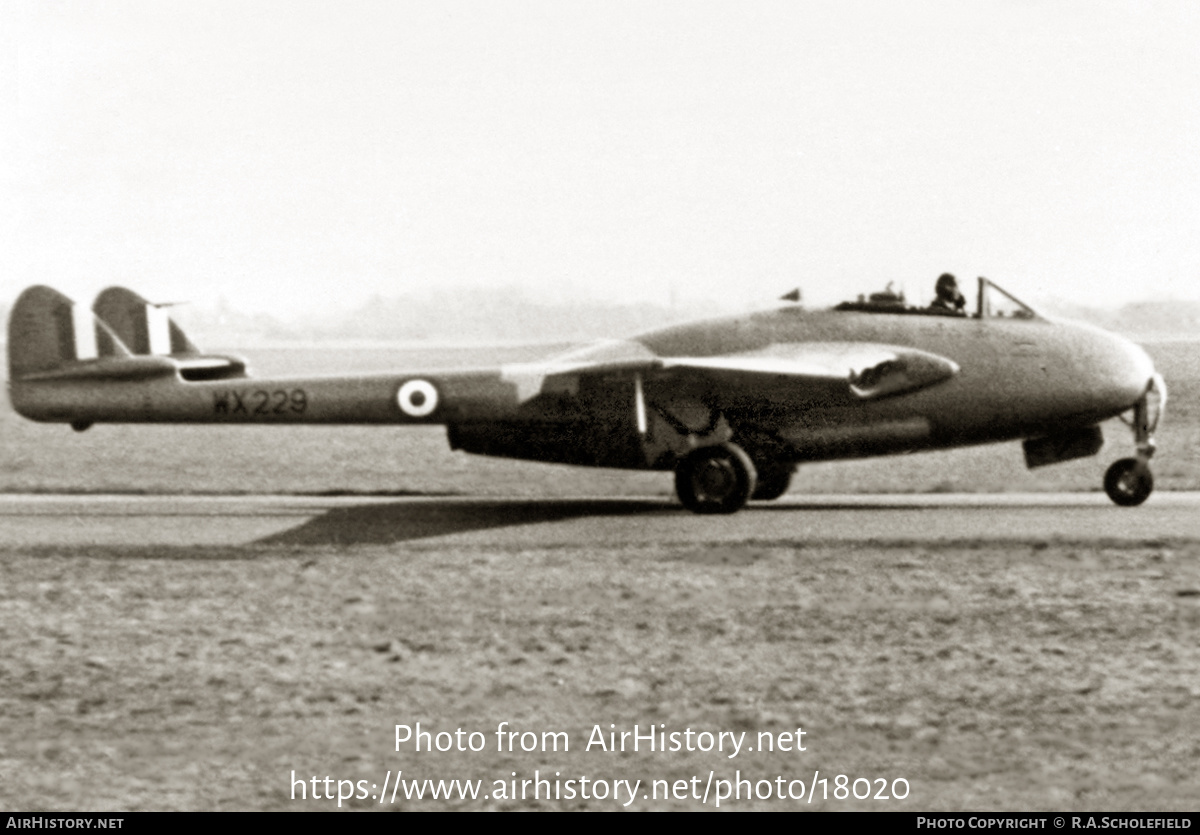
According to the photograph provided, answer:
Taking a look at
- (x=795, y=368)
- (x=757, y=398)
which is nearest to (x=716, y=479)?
(x=757, y=398)

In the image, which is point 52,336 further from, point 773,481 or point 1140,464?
point 1140,464

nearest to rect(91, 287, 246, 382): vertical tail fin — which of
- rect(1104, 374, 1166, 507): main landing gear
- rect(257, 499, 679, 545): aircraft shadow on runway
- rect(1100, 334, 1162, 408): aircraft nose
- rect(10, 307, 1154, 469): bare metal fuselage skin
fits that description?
rect(10, 307, 1154, 469): bare metal fuselage skin

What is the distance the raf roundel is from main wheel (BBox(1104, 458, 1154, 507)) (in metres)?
8.03

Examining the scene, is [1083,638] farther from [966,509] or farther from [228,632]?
[966,509]

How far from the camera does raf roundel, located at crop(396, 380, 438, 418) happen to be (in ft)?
58.6

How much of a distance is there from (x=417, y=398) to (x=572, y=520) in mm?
2368

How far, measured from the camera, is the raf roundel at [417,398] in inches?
704

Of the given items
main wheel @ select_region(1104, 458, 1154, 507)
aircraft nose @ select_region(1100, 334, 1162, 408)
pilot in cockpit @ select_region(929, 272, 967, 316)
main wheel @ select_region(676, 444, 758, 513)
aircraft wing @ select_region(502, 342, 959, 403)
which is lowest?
main wheel @ select_region(1104, 458, 1154, 507)

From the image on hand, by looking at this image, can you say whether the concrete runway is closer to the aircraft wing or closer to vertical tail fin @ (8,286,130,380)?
the aircraft wing

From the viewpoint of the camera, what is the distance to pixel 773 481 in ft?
62.9

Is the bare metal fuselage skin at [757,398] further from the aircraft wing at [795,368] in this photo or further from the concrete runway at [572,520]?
the concrete runway at [572,520]

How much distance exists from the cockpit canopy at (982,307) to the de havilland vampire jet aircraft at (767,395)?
0.02 m

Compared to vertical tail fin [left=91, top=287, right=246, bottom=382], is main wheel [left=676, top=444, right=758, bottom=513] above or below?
below

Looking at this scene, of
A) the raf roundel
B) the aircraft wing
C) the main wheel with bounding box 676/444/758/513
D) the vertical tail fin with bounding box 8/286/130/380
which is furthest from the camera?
the vertical tail fin with bounding box 8/286/130/380
